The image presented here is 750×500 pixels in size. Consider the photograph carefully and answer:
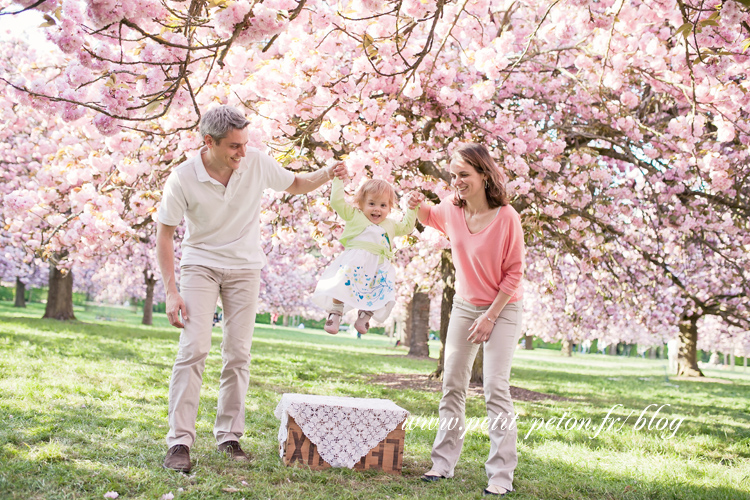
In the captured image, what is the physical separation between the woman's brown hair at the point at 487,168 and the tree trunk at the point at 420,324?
37.8ft

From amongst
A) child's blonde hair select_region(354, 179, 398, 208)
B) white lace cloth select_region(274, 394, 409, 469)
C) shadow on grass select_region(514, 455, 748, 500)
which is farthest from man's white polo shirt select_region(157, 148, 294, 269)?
shadow on grass select_region(514, 455, 748, 500)

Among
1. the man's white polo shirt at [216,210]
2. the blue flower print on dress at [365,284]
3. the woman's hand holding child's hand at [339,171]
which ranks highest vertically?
the woman's hand holding child's hand at [339,171]

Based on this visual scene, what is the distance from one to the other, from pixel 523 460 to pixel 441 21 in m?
3.93

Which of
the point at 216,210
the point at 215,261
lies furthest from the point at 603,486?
the point at 216,210

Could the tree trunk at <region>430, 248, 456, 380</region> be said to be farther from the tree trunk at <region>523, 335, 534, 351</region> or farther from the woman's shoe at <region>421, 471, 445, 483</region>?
the tree trunk at <region>523, 335, 534, 351</region>

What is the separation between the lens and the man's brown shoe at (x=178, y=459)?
2.98 m

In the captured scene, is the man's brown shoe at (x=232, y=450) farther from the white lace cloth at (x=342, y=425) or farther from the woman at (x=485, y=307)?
the woman at (x=485, y=307)

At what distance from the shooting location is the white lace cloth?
327 cm

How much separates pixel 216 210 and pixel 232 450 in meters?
1.39

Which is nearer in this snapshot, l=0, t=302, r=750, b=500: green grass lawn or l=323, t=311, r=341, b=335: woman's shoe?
l=0, t=302, r=750, b=500: green grass lawn

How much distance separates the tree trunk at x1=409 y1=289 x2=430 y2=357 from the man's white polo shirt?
1164 cm

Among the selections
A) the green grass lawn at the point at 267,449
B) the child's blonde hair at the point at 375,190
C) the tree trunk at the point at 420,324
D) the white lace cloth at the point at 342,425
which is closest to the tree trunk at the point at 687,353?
the tree trunk at the point at 420,324

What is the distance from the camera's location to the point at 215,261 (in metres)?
3.32

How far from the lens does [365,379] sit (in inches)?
345
